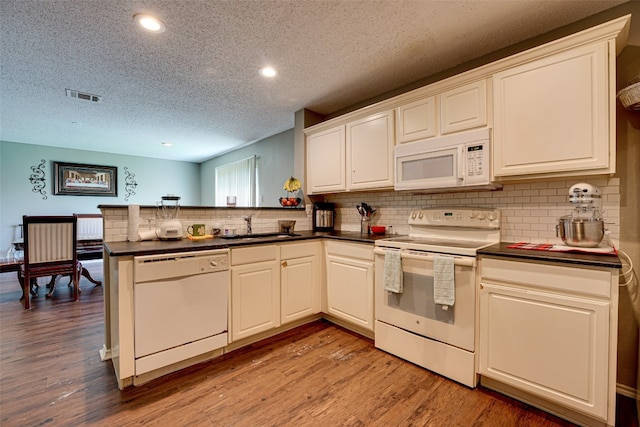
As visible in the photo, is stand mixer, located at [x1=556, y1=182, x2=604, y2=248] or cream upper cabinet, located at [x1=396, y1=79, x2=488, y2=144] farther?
cream upper cabinet, located at [x1=396, y1=79, x2=488, y2=144]

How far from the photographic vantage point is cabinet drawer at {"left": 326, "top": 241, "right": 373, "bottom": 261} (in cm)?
240

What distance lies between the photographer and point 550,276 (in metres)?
1.50

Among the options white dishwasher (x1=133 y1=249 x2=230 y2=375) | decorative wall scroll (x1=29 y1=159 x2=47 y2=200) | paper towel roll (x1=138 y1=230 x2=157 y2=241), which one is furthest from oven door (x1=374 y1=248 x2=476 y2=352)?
decorative wall scroll (x1=29 y1=159 x2=47 y2=200)

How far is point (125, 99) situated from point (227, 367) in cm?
325

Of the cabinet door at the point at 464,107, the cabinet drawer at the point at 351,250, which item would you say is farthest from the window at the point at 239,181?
the cabinet door at the point at 464,107

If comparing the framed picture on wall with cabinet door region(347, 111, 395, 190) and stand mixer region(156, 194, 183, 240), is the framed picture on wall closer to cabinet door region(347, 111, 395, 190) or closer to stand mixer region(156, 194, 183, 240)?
stand mixer region(156, 194, 183, 240)

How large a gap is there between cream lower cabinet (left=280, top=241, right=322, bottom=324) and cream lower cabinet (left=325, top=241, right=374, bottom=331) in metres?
0.11

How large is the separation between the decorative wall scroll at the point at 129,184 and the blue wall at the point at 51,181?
0.05 meters

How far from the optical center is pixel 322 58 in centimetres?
239

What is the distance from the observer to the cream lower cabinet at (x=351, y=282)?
2.40 m

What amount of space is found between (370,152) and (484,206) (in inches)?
43.7

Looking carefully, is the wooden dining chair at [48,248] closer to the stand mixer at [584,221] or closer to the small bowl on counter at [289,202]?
the small bowl on counter at [289,202]

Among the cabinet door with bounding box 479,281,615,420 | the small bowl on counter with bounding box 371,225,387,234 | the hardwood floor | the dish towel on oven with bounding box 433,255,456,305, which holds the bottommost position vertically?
the hardwood floor

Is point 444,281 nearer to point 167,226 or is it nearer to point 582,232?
point 582,232
